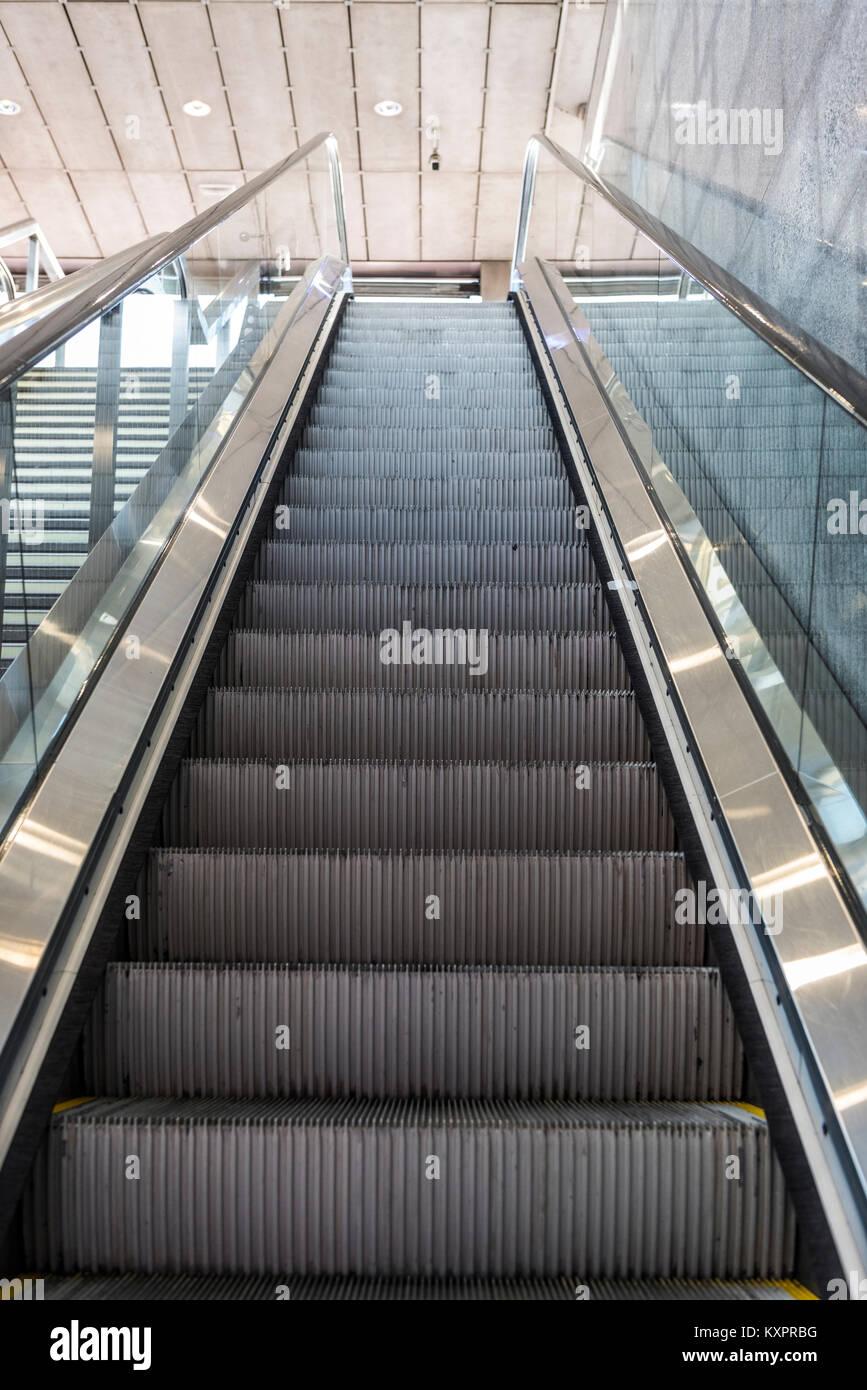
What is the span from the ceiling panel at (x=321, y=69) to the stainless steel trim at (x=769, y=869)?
8.73 m

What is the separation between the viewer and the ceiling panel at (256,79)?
1070 cm

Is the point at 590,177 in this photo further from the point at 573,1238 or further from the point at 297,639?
the point at 573,1238

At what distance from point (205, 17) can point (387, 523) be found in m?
8.47

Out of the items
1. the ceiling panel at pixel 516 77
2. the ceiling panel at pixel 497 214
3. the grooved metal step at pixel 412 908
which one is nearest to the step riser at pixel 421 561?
the grooved metal step at pixel 412 908

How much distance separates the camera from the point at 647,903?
8.54 ft

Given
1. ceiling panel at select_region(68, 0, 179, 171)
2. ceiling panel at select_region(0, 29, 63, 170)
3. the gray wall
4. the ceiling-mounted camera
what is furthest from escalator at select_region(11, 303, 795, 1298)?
ceiling panel at select_region(0, 29, 63, 170)

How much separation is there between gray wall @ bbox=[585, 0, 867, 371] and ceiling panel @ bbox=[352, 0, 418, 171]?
3.28 metres

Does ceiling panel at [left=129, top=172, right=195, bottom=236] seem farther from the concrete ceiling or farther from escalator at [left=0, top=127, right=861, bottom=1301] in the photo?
escalator at [left=0, top=127, right=861, bottom=1301]

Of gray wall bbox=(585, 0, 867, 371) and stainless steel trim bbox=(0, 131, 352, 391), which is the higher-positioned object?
gray wall bbox=(585, 0, 867, 371)

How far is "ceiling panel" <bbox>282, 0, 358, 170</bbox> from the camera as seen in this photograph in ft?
34.9

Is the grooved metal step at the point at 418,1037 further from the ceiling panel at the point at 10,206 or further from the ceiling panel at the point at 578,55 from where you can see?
the ceiling panel at the point at 10,206

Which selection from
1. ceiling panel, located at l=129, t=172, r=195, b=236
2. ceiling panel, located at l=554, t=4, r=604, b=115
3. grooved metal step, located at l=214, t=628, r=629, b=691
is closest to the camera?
grooved metal step, located at l=214, t=628, r=629, b=691

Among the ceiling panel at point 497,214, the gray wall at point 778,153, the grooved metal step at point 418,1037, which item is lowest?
the grooved metal step at point 418,1037
